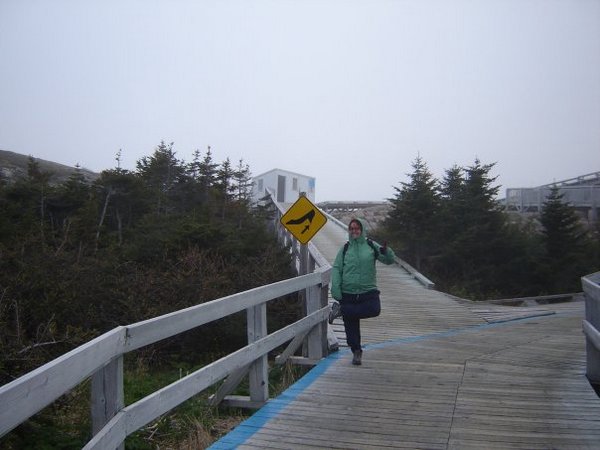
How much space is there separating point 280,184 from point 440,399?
35952 mm

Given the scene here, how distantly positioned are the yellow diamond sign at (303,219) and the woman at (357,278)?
7.19ft

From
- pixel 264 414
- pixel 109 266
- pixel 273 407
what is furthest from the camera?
pixel 109 266

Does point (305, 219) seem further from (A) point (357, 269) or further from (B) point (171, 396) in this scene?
(B) point (171, 396)

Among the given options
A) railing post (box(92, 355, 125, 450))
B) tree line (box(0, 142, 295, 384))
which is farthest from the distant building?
railing post (box(92, 355, 125, 450))

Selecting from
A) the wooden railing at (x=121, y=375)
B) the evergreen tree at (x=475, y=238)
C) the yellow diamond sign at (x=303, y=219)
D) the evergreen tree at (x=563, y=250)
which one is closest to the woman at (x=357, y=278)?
the wooden railing at (x=121, y=375)

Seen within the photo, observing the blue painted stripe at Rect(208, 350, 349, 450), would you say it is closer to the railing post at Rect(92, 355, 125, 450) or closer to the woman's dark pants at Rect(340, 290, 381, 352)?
the woman's dark pants at Rect(340, 290, 381, 352)

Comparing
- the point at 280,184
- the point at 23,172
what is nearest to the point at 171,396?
the point at 280,184

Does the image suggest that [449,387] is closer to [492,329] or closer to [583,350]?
[583,350]

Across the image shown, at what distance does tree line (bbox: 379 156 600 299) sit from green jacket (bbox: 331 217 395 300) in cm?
1822

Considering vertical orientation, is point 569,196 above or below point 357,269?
above

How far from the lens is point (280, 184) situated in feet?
133

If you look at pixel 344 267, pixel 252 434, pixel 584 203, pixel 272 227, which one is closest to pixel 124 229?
pixel 272 227

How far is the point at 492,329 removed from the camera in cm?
1002

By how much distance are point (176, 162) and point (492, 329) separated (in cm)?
2676
